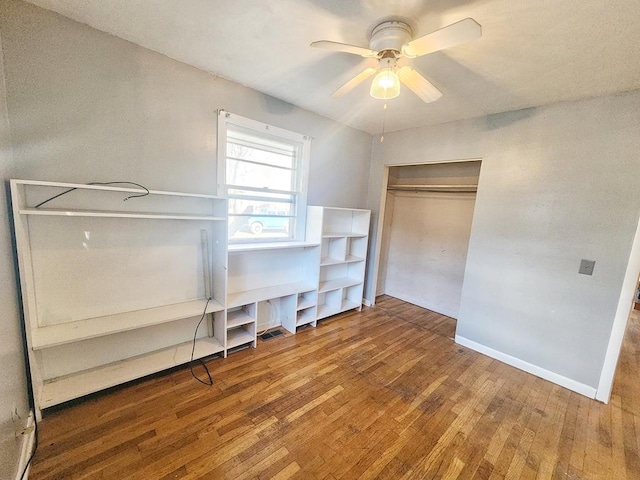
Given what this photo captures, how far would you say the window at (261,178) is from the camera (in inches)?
95.5

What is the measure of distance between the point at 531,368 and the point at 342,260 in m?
2.24

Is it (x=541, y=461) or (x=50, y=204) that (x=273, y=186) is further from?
(x=541, y=461)

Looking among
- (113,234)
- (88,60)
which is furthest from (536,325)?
(88,60)

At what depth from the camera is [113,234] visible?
Answer: 1.89 meters

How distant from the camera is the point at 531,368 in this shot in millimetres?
2484

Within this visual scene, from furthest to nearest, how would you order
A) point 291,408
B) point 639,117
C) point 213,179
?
point 213,179 < point 639,117 < point 291,408

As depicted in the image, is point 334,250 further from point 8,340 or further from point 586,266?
point 8,340

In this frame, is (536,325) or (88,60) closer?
(88,60)

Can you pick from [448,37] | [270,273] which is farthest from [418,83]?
[270,273]

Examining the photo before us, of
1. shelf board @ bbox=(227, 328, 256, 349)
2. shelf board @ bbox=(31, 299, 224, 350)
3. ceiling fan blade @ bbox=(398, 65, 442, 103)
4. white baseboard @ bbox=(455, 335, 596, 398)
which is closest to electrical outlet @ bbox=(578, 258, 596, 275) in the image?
white baseboard @ bbox=(455, 335, 596, 398)

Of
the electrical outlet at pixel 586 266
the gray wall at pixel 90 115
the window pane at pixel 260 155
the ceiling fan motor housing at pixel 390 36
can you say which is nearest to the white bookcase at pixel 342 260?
the window pane at pixel 260 155

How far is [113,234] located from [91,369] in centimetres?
104

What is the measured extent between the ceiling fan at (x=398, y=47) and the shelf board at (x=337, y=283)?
87.2 inches

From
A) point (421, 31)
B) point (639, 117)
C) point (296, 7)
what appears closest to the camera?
point (296, 7)
